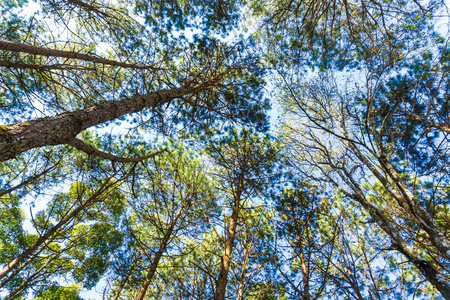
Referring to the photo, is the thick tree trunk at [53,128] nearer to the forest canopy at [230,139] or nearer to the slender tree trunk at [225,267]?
the forest canopy at [230,139]

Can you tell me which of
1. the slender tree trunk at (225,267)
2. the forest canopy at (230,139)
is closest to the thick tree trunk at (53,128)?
the forest canopy at (230,139)

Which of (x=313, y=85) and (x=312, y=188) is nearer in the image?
(x=312, y=188)

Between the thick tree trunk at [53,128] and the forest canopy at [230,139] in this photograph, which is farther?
the forest canopy at [230,139]

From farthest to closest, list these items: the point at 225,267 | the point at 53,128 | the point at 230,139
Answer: the point at 230,139 < the point at 225,267 < the point at 53,128

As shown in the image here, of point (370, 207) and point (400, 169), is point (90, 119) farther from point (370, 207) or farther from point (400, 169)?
point (400, 169)

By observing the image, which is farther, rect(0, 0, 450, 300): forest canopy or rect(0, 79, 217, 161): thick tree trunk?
rect(0, 0, 450, 300): forest canopy

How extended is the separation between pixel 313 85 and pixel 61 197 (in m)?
10.0

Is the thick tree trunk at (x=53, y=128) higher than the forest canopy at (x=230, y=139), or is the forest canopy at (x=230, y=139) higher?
the forest canopy at (x=230, y=139)

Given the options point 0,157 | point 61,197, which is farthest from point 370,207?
point 61,197

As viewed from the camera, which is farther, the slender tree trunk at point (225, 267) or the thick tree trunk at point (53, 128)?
the slender tree trunk at point (225, 267)

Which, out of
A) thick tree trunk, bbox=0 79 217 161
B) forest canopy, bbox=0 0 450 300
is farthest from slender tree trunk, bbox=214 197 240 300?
thick tree trunk, bbox=0 79 217 161

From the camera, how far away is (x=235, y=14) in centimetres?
556

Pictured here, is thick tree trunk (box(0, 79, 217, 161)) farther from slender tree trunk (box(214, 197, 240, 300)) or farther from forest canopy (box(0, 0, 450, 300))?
slender tree trunk (box(214, 197, 240, 300))

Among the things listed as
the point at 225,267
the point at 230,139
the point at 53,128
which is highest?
the point at 230,139
